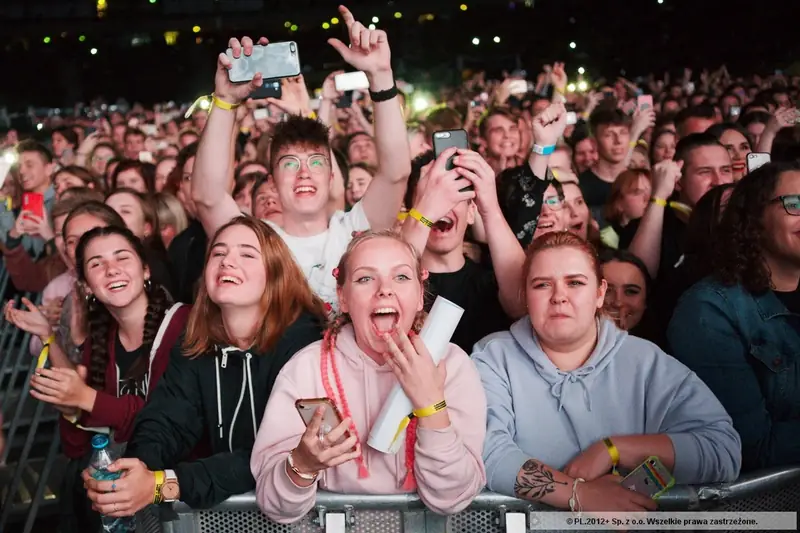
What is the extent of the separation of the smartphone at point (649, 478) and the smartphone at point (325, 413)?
2.38ft

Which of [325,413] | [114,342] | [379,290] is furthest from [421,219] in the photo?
[114,342]

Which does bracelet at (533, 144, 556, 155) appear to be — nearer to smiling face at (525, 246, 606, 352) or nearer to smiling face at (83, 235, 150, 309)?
smiling face at (525, 246, 606, 352)

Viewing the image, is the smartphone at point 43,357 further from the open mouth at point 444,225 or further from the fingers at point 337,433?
the fingers at point 337,433

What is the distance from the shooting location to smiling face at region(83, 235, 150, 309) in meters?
3.32

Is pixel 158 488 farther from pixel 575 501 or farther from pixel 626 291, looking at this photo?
pixel 626 291

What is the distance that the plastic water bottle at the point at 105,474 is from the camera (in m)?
2.20

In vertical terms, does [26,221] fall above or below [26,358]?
above

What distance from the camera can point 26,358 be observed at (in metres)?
5.66

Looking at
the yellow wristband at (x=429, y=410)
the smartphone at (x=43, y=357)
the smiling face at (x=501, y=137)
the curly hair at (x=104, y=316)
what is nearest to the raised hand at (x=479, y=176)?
the yellow wristband at (x=429, y=410)

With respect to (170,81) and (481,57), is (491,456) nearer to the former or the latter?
(481,57)

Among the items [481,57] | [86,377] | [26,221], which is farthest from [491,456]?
[481,57]

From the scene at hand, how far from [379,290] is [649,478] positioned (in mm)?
840

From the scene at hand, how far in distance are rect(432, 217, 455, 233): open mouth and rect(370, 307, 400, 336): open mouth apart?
915 millimetres

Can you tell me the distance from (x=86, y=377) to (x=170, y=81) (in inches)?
1284
